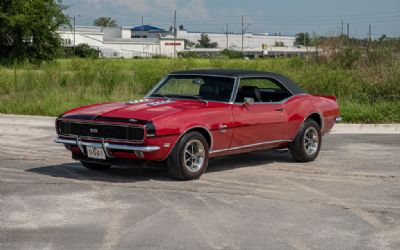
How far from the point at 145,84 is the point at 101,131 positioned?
1404 cm

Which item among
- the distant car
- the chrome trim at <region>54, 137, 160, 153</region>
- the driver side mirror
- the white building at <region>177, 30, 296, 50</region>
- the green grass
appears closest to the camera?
the chrome trim at <region>54, 137, 160, 153</region>

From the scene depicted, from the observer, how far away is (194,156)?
8.84 m

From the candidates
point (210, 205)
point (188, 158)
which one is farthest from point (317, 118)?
point (210, 205)

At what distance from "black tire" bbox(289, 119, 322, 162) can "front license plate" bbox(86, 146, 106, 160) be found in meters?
3.26

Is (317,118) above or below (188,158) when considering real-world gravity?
above

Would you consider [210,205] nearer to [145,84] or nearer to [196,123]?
[196,123]

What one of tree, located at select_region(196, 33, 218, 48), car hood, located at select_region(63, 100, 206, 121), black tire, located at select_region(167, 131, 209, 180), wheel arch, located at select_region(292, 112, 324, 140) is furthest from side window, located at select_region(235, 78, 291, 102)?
tree, located at select_region(196, 33, 218, 48)

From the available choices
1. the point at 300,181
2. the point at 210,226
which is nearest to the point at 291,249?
the point at 210,226

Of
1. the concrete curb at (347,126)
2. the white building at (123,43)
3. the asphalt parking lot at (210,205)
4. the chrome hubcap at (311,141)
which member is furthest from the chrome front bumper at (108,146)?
the white building at (123,43)

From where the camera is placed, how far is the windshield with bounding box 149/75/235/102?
9586mm

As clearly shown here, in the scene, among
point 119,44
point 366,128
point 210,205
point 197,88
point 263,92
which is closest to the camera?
point 210,205

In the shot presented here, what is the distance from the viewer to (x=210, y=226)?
255 inches

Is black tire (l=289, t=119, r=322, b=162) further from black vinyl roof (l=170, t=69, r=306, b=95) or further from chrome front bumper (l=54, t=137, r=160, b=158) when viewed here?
chrome front bumper (l=54, t=137, r=160, b=158)

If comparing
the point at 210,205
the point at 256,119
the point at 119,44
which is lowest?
the point at 210,205
